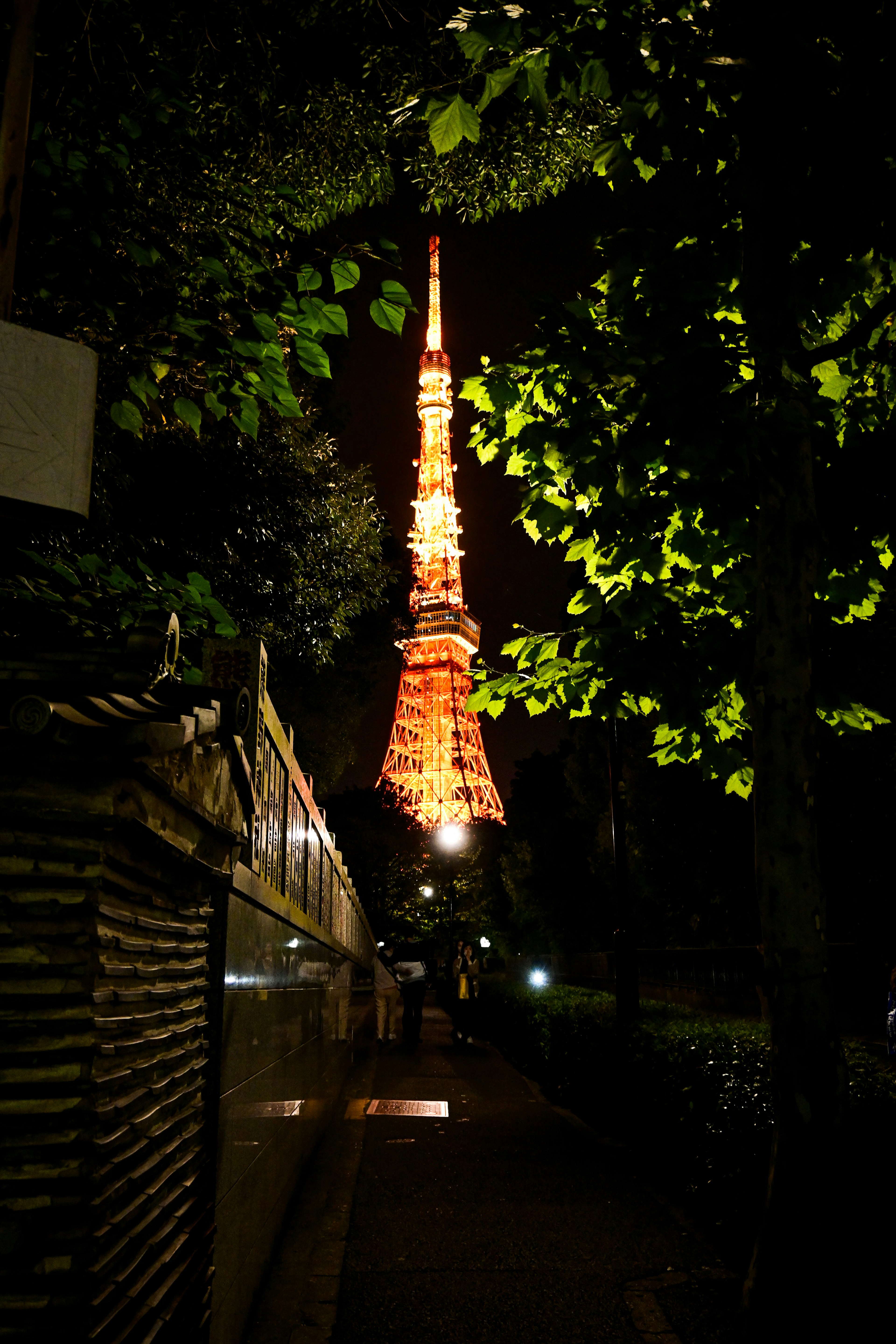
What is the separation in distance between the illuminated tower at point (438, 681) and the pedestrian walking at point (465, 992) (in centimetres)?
3938

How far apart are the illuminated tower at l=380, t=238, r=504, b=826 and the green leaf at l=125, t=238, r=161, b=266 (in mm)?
56963

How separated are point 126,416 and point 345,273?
1.12 meters

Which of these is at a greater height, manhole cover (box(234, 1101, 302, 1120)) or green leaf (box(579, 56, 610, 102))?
green leaf (box(579, 56, 610, 102))

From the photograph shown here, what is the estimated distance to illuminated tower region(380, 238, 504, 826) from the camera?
6638cm

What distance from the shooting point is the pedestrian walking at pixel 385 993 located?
18203 mm

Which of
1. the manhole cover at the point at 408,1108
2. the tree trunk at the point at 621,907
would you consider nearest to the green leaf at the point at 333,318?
the tree trunk at the point at 621,907

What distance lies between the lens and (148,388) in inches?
176

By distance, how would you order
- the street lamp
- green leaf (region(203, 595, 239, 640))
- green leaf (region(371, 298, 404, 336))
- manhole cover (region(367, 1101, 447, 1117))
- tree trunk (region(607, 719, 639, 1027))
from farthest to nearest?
the street lamp < manhole cover (region(367, 1101, 447, 1117)) < tree trunk (region(607, 719, 639, 1027)) < green leaf (region(203, 595, 239, 640)) < green leaf (region(371, 298, 404, 336))

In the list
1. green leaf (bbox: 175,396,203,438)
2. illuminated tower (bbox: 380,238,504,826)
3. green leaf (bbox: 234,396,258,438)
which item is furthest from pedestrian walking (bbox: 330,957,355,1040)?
illuminated tower (bbox: 380,238,504,826)

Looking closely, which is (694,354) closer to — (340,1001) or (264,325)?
(264,325)

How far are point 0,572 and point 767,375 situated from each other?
3.69 meters

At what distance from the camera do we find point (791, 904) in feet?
13.9

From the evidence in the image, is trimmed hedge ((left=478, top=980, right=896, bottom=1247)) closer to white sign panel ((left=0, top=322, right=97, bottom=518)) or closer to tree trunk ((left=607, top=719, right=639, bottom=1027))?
tree trunk ((left=607, top=719, right=639, bottom=1027))

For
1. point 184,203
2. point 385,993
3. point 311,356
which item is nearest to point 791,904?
point 311,356
